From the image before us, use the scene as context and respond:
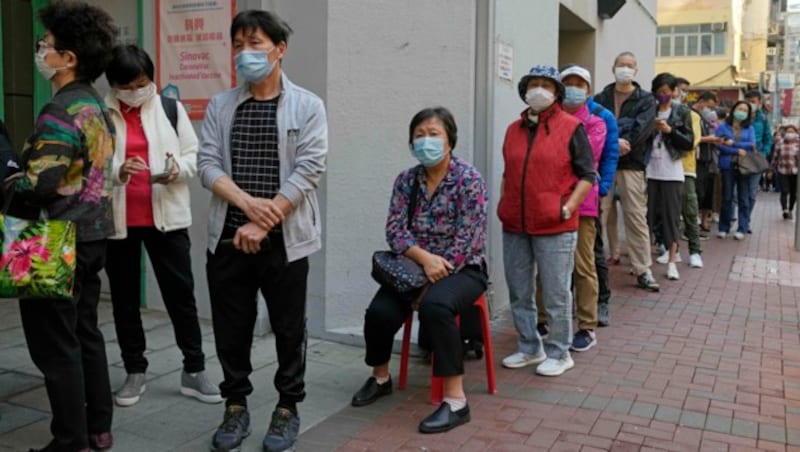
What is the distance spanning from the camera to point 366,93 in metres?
5.44

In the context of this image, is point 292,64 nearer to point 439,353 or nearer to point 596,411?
point 439,353

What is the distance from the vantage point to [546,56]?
7227 millimetres

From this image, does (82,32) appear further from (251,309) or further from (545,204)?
(545,204)

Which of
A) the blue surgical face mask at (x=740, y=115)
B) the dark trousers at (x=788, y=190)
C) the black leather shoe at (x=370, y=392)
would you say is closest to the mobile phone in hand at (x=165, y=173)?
the black leather shoe at (x=370, y=392)

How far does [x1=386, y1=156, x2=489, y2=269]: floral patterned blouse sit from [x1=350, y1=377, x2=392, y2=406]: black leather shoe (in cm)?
78

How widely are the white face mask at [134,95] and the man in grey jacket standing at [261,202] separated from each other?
0.57 m

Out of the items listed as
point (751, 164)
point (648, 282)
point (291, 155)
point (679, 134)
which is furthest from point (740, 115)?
point (291, 155)

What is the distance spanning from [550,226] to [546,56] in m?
3.04

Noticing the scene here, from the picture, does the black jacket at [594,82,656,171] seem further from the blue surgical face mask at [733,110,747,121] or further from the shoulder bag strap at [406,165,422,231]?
the blue surgical face mask at [733,110,747,121]

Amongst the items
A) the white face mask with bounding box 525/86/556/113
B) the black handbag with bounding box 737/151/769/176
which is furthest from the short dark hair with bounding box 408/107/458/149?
the black handbag with bounding box 737/151/769/176

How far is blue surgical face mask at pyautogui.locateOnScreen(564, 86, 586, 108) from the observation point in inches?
208

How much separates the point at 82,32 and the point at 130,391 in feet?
6.43

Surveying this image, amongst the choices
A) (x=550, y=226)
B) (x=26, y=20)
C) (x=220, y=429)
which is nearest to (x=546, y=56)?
(x=550, y=226)

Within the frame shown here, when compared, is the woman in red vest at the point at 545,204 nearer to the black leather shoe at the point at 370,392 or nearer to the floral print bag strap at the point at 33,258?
the black leather shoe at the point at 370,392
